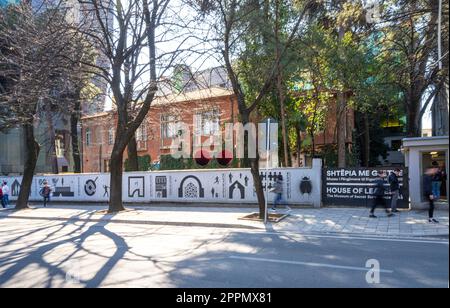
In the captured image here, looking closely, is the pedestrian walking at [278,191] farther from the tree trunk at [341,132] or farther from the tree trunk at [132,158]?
the tree trunk at [132,158]

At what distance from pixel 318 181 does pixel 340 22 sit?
649 centimetres

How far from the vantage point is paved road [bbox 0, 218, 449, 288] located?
641cm

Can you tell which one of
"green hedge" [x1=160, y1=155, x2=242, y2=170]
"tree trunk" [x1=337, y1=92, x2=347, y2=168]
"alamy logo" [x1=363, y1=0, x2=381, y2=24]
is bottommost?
"green hedge" [x1=160, y1=155, x2=242, y2=170]

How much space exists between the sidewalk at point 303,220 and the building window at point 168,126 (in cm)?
478

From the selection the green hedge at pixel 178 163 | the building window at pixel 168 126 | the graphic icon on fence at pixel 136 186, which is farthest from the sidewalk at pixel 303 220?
the green hedge at pixel 178 163

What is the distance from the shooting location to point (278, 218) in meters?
14.0

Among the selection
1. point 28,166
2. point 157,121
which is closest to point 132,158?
point 157,121

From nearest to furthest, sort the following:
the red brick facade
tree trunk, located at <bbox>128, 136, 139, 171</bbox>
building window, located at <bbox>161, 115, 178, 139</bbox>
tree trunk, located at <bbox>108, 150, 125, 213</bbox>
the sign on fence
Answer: the sign on fence < tree trunk, located at <bbox>108, 150, 125, 213</bbox> < the red brick facade < building window, located at <bbox>161, 115, 178, 139</bbox> < tree trunk, located at <bbox>128, 136, 139, 171</bbox>

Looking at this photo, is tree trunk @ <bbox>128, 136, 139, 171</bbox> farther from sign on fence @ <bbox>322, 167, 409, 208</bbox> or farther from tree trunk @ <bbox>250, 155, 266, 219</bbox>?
sign on fence @ <bbox>322, 167, 409, 208</bbox>

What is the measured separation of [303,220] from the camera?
540 inches

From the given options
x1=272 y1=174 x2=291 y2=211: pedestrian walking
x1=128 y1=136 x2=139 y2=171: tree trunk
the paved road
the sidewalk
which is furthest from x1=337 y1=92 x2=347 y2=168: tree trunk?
the paved road

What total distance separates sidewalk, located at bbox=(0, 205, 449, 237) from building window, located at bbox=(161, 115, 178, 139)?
4780mm

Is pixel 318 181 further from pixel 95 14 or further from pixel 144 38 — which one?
pixel 95 14
